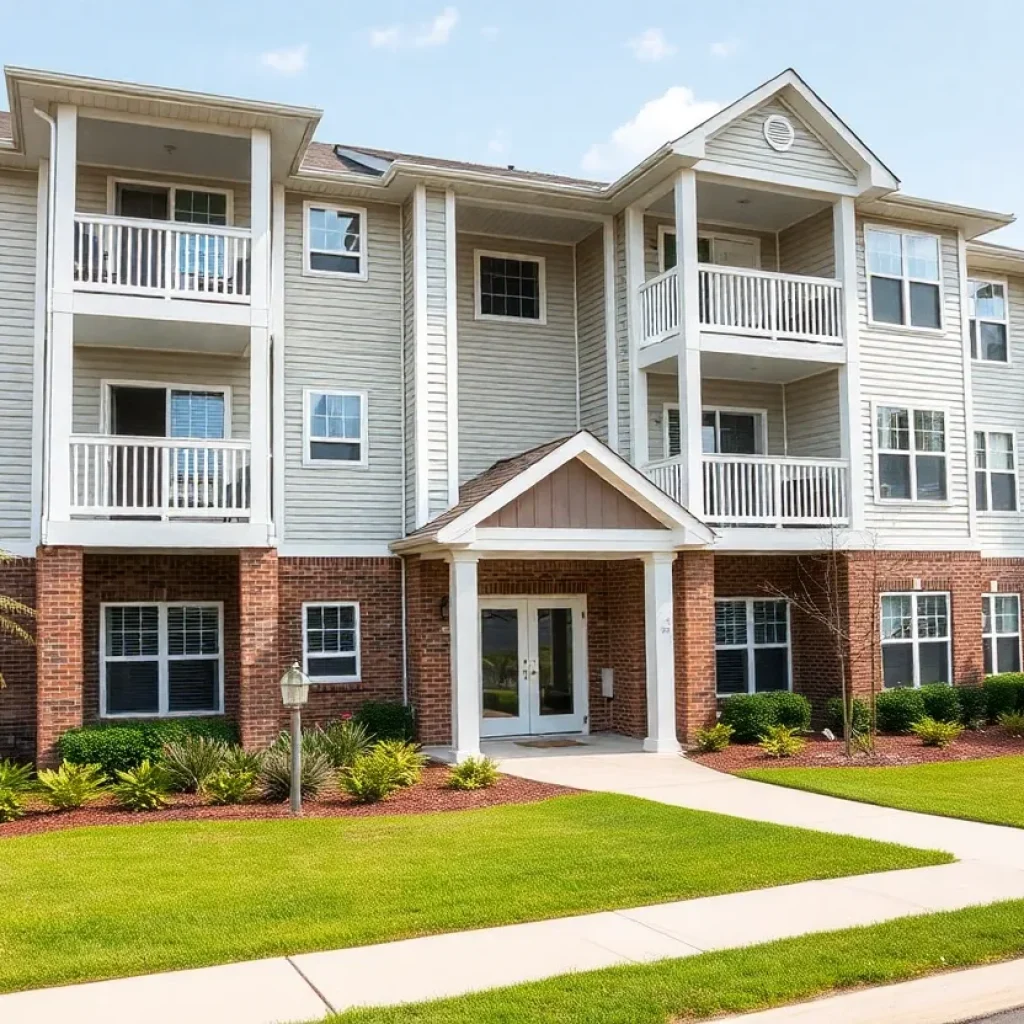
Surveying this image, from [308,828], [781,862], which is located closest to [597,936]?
[781,862]

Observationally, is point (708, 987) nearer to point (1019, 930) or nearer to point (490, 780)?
point (1019, 930)

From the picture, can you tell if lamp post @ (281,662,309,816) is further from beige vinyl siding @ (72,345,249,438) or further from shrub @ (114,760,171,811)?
beige vinyl siding @ (72,345,249,438)

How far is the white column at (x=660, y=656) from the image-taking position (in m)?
16.2

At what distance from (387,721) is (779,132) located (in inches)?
432

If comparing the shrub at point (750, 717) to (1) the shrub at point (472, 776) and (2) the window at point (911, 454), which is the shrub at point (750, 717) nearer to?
(2) the window at point (911, 454)

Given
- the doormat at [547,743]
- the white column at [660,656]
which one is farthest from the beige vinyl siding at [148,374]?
the white column at [660,656]

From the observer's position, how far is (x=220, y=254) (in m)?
15.8

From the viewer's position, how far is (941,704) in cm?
1812

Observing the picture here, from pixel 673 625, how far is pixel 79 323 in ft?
30.6

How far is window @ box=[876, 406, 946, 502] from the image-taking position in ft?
62.5

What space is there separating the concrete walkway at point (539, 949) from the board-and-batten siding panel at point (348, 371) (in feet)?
29.5

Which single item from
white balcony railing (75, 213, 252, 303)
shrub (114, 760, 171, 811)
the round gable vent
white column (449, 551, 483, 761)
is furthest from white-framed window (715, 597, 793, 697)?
shrub (114, 760, 171, 811)

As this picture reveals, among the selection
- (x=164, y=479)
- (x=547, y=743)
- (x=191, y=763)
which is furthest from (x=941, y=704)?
(x=164, y=479)

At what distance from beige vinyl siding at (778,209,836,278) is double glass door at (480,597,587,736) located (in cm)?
693
